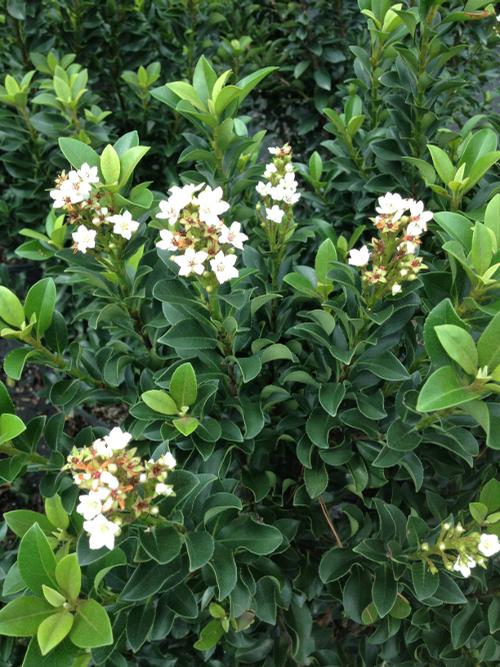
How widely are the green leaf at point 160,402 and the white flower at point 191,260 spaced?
9.7 inches

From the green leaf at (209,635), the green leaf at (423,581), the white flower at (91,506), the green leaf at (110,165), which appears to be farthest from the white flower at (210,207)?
the green leaf at (209,635)

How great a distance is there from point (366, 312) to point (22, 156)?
73.0 inches

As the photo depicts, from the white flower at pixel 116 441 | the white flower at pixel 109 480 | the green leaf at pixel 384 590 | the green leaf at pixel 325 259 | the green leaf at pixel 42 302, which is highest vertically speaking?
the green leaf at pixel 325 259

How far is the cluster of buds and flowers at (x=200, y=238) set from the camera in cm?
109

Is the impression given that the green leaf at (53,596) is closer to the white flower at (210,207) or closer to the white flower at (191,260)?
the white flower at (191,260)

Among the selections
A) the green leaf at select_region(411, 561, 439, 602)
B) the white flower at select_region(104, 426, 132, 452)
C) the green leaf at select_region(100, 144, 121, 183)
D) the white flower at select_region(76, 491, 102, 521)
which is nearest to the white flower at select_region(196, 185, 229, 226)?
the green leaf at select_region(100, 144, 121, 183)

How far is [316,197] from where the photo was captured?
1940mm

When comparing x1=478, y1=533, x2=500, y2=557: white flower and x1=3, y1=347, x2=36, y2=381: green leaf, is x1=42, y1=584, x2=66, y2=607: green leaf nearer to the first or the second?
x1=3, y1=347, x2=36, y2=381: green leaf

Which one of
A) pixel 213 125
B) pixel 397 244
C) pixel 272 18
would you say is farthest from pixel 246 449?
pixel 272 18

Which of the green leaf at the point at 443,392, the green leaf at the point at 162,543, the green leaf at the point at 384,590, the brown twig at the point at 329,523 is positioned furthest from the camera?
the brown twig at the point at 329,523

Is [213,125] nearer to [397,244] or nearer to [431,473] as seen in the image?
[397,244]

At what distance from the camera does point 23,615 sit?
1.02 meters

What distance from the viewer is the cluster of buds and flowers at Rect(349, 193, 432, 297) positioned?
111 cm

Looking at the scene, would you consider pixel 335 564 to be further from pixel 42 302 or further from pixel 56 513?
pixel 42 302
